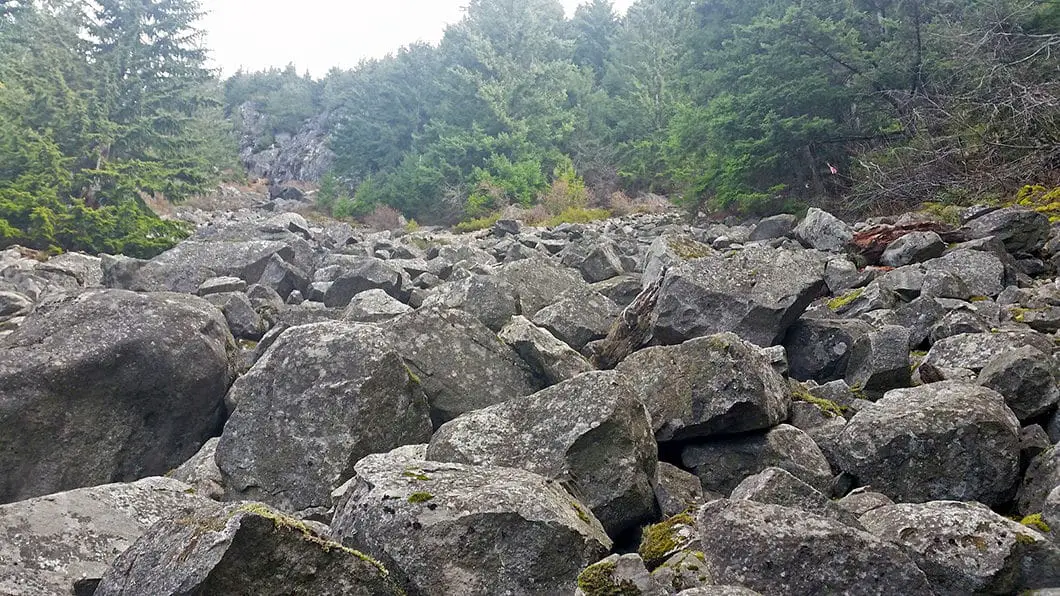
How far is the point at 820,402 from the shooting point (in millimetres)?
5363

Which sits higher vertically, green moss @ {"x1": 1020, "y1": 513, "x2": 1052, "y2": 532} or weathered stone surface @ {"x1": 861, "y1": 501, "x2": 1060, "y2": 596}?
weathered stone surface @ {"x1": 861, "y1": 501, "x2": 1060, "y2": 596}

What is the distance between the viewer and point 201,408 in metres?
6.45

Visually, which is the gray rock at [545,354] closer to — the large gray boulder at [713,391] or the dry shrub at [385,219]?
the large gray boulder at [713,391]

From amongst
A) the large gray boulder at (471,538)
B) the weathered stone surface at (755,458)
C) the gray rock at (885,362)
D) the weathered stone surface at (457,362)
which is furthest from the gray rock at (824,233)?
the large gray boulder at (471,538)

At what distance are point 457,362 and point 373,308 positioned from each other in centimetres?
286

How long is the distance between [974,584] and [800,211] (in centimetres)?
1826

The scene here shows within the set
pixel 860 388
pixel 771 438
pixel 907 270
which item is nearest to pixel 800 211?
pixel 907 270

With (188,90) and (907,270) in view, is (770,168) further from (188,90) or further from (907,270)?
(188,90)

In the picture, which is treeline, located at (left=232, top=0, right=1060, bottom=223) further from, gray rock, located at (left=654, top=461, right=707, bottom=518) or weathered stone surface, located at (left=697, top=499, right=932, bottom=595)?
weathered stone surface, located at (left=697, top=499, right=932, bottom=595)

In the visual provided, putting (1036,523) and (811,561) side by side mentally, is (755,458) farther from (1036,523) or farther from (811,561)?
(811,561)

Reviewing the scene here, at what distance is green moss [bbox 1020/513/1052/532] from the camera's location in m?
3.21

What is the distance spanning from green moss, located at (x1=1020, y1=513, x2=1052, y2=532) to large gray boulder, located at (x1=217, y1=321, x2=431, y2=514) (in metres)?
3.60

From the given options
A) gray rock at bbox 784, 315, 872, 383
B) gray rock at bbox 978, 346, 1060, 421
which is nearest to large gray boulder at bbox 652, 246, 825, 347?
gray rock at bbox 784, 315, 872, 383

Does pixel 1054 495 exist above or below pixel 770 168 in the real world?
below
